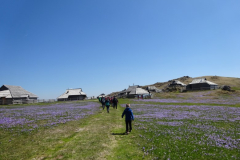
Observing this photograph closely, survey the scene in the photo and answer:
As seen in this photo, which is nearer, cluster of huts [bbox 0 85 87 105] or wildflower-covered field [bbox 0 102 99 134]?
wildflower-covered field [bbox 0 102 99 134]

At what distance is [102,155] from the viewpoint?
28.4 ft

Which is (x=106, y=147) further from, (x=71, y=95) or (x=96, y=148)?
(x=71, y=95)

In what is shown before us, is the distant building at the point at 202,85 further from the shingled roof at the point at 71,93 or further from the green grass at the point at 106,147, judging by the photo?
the green grass at the point at 106,147

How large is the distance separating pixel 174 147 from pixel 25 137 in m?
12.4

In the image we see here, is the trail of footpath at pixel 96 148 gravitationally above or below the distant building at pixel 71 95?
below

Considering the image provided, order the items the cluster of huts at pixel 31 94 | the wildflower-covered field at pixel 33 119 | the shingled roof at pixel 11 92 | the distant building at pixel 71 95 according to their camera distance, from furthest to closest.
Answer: the distant building at pixel 71 95, the shingled roof at pixel 11 92, the cluster of huts at pixel 31 94, the wildflower-covered field at pixel 33 119

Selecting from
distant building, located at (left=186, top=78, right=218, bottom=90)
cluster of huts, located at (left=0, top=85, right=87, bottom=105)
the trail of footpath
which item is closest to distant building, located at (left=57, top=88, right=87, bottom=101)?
cluster of huts, located at (left=0, top=85, right=87, bottom=105)

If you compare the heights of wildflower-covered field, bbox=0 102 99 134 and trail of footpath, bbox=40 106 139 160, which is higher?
wildflower-covered field, bbox=0 102 99 134

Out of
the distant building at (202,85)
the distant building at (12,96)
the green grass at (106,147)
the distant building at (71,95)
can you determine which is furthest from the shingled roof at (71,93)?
the distant building at (202,85)

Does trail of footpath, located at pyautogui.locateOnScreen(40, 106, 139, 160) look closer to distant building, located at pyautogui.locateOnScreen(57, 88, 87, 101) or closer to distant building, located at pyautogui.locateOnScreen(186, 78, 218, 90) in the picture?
distant building, located at pyautogui.locateOnScreen(57, 88, 87, 101)

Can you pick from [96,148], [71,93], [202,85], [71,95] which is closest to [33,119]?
[96,148]

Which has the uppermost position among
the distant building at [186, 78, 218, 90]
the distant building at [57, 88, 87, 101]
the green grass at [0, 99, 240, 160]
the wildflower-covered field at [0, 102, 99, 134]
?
the distant building at [186, 78, 218, 90]

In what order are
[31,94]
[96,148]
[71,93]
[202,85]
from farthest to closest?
[202,85]
[71,93]
[31,94]
[96,148]

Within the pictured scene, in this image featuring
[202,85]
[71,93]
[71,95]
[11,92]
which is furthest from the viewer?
[202,85]
